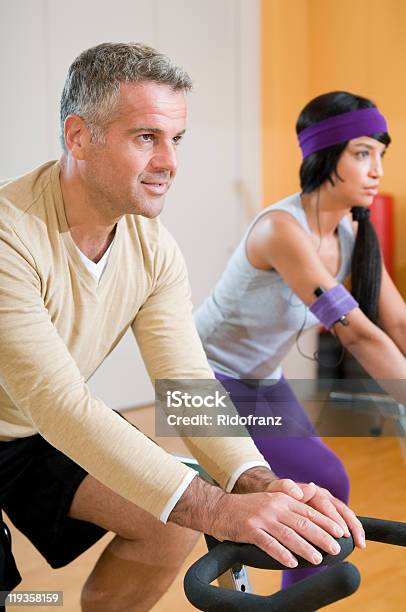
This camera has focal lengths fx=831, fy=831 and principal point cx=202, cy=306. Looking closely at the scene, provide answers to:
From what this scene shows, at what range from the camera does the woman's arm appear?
187cm

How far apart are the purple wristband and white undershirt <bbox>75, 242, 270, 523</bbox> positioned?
1.98 feet

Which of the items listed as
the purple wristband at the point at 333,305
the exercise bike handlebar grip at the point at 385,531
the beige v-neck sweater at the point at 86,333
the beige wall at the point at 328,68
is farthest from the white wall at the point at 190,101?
the exercise bike handlebar grip at the point at 385,531

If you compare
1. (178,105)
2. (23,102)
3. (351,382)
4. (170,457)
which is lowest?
(351,382)

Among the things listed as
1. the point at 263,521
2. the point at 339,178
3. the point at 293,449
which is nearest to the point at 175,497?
the point at 263,521

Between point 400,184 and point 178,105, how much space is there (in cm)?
292

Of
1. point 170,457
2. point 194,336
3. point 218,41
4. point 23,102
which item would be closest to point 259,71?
point 218,41

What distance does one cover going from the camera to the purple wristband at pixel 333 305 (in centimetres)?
186

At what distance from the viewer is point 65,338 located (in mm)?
1428

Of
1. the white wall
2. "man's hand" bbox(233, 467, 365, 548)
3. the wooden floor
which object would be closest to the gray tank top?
the wooden floor

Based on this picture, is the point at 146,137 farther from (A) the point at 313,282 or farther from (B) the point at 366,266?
(B) the point at 366,266

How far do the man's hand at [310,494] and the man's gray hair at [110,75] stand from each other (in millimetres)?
588

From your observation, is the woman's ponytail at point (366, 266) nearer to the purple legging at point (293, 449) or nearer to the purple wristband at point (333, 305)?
the purple wristband at point (333, 305)

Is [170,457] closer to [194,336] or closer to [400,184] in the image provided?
[194,336]

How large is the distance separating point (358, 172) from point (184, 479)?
3.53ft
